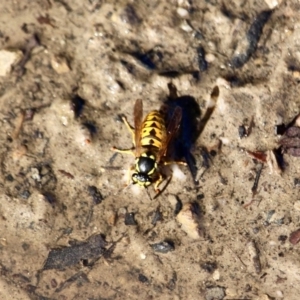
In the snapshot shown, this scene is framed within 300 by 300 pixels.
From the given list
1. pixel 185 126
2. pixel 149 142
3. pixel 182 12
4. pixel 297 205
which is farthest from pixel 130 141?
pixel 297 205

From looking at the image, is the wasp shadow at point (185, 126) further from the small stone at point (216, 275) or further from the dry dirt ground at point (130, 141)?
the small stone at point (216, 275)

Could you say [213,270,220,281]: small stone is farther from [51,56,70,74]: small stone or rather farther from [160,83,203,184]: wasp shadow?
[51,56,70,74]: small stone

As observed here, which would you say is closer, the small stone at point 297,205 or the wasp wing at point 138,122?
the wasp wing at point 138,122

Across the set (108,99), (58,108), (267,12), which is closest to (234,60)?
(267,12)

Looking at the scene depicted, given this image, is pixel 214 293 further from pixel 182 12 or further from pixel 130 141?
pixel 182 12

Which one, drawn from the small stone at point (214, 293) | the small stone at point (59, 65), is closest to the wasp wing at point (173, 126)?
the small stone at point (59, 65)

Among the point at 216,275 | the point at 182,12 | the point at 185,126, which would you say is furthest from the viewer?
the point at 216,275
